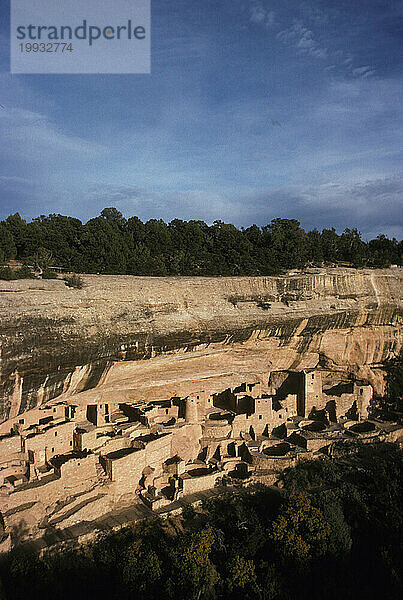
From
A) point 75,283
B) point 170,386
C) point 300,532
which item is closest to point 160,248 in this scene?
point 170,386

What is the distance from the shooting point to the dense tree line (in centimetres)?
1814

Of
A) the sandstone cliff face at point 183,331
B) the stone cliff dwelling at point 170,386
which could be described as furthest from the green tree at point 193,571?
the sandstone cliff face at point 183,331

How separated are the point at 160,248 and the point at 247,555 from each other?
1538 cm

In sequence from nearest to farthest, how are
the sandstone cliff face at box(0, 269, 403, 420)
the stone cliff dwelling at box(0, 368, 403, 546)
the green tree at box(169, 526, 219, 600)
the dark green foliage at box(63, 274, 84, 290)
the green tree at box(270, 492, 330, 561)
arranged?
1. the green tree at box(169, 526, 219, 600)
2. the green tree at box(270, 492, 330, 561)
3. the stone cliff dwelling at box(0, 368, 403, 546)
4. the sandstone cliff face at box(0, 269, 403, 420)
5. the dark green foliage at box(63, 274, 84, 290)

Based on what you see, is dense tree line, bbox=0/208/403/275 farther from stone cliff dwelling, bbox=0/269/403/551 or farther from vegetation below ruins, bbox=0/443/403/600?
vegetation below ruins, bbox=0/443/403/600

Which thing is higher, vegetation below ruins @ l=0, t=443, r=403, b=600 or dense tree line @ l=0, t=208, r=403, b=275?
dense tree line @ l=0, t=208, r=403, b=275

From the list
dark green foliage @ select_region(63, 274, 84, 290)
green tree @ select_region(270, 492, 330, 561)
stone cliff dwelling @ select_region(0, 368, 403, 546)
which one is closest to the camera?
green tree @ select_region(270, 492, 330, 561)

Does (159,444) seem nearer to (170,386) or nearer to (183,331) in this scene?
(170,386)

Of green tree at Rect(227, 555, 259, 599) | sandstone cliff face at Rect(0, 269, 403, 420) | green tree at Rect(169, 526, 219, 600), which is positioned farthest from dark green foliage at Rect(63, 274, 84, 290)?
green tree at Rect(227, 555, 259, 599)

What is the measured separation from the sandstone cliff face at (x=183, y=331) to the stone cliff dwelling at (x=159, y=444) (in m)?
0.95

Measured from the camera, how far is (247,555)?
32.3ft

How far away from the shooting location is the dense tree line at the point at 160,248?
18141mm

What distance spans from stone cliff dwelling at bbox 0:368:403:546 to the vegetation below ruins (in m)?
0.90

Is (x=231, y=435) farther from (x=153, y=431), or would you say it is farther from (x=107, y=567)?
(x=107, y=567)
